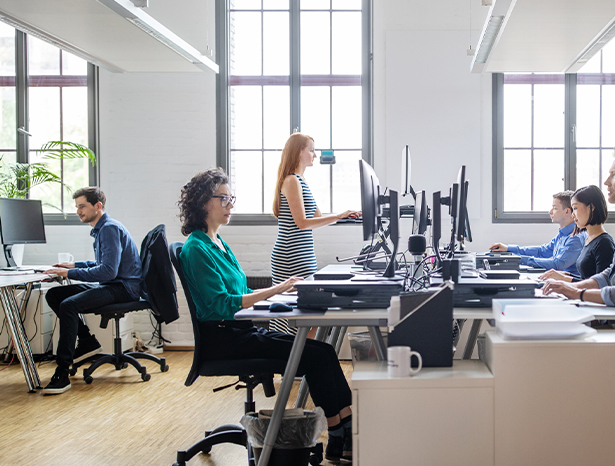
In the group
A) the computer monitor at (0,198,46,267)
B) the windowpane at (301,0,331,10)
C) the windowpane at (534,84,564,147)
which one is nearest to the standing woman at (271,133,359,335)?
the windowpane at (301,0,331,10)

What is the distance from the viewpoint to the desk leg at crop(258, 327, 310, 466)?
1.96 m

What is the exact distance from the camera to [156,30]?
3316 millimetres

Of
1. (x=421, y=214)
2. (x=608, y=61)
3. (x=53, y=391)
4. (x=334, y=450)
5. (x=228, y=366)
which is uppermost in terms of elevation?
(x=608, y=61)

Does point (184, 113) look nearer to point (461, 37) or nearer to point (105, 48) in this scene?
point (105, 48)

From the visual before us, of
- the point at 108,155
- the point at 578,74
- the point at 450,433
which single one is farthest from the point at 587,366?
the point at 108,155

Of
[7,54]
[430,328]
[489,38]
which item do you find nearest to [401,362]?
[430,328]

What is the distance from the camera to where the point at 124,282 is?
3.88 meters

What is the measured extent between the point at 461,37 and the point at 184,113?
2.39 meters

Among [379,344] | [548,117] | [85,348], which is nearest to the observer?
[379,344]

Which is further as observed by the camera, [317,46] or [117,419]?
[317,46]

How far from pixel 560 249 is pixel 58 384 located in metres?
3.34

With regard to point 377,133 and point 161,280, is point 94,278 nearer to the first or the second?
point 161,280

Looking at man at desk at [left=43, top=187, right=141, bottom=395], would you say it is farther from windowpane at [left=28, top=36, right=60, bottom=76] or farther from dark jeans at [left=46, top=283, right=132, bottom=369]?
windowpane at [left=28, top=36, right=60, bottom=76]

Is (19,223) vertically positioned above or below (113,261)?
above
